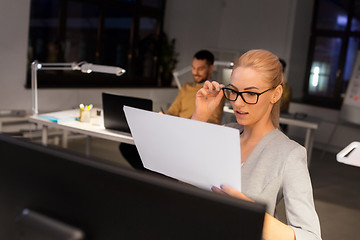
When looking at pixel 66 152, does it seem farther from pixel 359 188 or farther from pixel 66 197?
pixel 359 188

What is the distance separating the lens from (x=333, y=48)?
8.33 meters

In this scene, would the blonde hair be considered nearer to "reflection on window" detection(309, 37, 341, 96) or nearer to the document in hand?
the document in hand

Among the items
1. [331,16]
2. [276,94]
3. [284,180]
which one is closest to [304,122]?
[331,16]

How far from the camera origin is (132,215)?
0.73 meters

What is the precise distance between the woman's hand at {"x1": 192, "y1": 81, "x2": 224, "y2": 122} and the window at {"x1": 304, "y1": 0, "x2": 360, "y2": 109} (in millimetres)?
6293

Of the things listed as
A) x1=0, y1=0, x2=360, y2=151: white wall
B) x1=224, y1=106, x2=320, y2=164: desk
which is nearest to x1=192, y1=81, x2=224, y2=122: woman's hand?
x1=224, y1=106, x2=320, y2=164: desk

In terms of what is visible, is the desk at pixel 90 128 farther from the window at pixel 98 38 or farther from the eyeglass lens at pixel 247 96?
the window at pixel 98 38

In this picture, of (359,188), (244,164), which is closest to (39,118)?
(244,164)

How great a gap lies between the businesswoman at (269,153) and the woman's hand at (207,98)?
29 centimetres

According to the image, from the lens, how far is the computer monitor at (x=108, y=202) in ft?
2.23

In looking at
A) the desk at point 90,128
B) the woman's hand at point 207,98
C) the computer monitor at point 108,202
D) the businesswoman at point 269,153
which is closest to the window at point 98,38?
the desk at point 90,128

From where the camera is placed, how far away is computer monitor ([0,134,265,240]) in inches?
26.7

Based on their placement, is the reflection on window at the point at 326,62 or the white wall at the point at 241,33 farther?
the reflection on window at the point at 326,62

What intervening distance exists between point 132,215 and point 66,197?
4.8 inches
